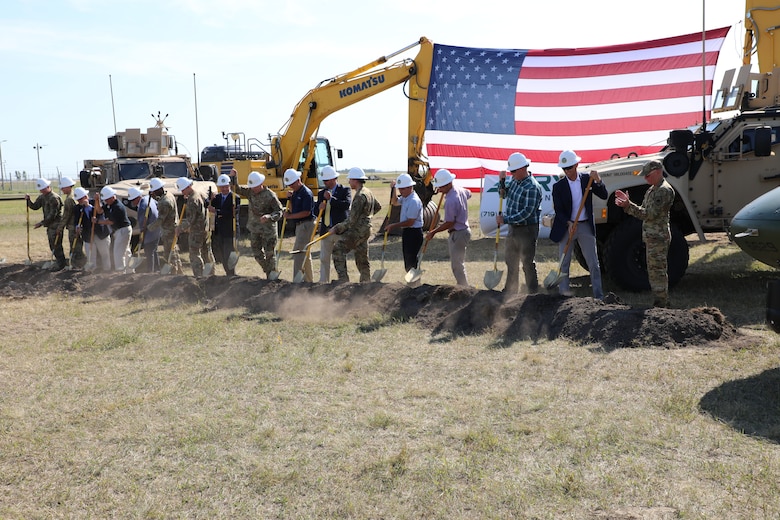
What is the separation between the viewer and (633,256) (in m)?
10.1

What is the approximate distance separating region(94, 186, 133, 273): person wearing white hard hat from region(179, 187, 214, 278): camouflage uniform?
121 centimetres

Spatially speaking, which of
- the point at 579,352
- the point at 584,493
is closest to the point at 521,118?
the point at 579,352

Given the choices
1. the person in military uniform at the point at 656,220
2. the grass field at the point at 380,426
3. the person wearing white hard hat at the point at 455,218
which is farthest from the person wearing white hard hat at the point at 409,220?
the person in military uniform at the point at 656,220

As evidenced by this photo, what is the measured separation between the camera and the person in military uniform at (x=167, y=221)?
12.5 m

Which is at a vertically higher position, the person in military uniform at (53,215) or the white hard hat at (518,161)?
the white hard hat at (518,161)

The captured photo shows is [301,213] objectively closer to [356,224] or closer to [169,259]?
[356,224]

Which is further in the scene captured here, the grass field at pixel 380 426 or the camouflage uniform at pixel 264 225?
the camouflage uniform at pixel 264 225

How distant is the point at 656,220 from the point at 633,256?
6.49 feet

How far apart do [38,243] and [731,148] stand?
57.0 ft

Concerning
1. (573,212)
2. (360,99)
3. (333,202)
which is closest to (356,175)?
(333,202)

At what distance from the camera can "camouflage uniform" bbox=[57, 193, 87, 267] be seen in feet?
44.4

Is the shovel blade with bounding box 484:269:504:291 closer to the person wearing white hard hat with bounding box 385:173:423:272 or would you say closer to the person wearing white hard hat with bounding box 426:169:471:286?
the person wearing white hard hat with bounding box 426:169:471:286

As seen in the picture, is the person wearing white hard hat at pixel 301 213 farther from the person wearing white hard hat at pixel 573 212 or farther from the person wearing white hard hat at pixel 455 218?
the person wearing white hard hat at pixel 573 212

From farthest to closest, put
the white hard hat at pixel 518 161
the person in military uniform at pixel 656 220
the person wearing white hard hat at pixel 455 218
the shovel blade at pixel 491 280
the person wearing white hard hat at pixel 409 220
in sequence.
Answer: the person wearing white hard hat at pixel 409 220, the person wearing white hard hat at pixel 455 218, the shovel blade at pixel 491 280, the white hard hat at pixel 518 161, the person in military uniform at pixel 656 220
